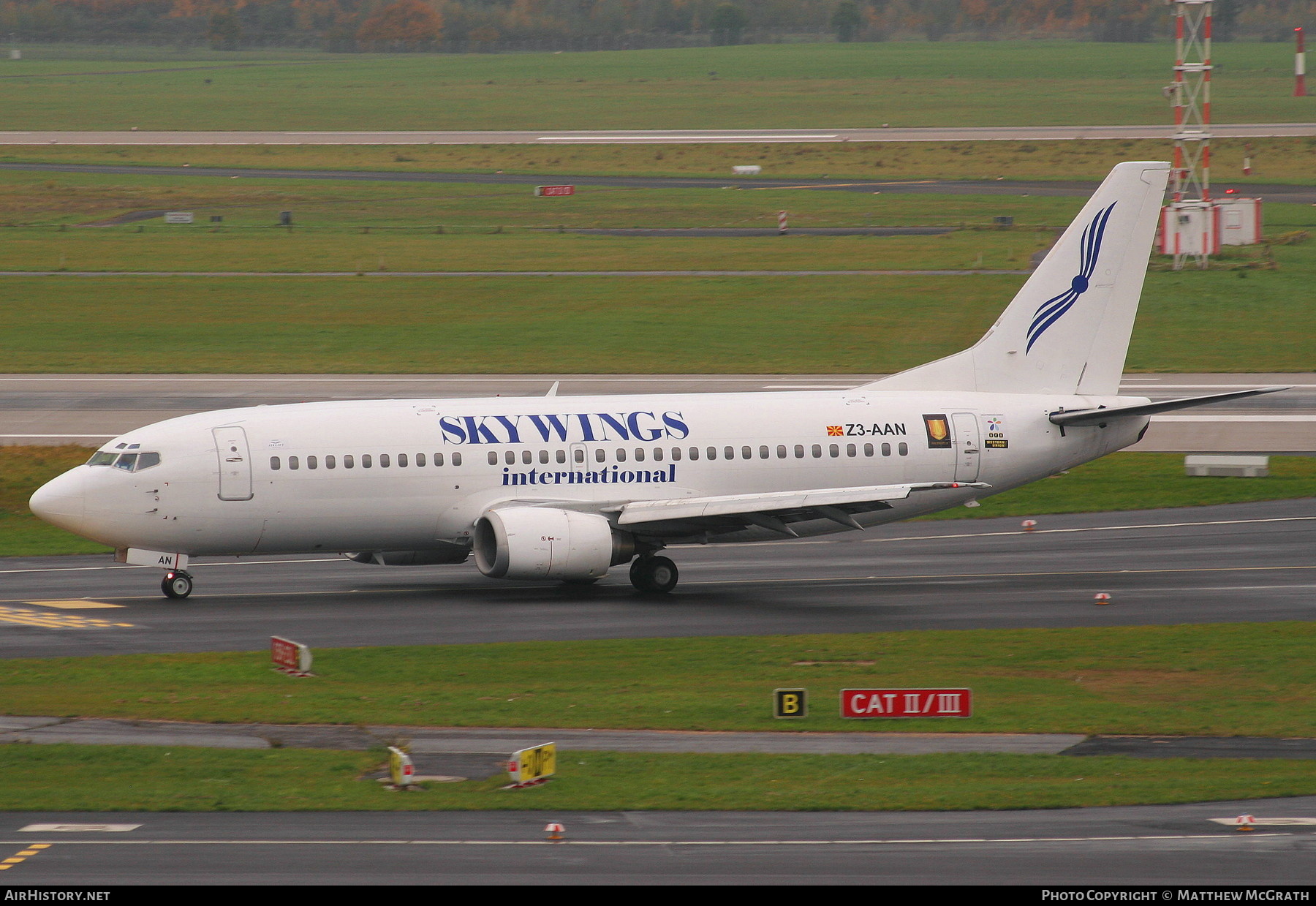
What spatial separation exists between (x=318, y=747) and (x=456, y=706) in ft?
10.6

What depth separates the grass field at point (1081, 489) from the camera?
4891 cm

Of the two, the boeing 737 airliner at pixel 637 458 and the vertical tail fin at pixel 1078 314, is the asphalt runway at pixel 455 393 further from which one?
the boeing 737 airliner at pixel 637 458

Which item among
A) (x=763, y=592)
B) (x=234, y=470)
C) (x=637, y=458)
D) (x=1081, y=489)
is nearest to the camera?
(x=234, y=470)

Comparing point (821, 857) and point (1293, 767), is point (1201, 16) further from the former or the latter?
point (821, 857)

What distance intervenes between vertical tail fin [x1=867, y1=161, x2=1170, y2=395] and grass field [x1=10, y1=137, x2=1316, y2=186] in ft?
304

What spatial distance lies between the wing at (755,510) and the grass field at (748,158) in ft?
333

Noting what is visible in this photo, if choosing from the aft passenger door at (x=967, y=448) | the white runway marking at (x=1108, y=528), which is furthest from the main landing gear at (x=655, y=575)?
the white runway marking at (x=1108, y=528)

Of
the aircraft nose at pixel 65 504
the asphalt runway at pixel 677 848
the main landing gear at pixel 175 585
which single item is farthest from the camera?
the main landing gear at pixel 175 585

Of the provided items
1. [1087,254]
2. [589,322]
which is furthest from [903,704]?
[589,322]

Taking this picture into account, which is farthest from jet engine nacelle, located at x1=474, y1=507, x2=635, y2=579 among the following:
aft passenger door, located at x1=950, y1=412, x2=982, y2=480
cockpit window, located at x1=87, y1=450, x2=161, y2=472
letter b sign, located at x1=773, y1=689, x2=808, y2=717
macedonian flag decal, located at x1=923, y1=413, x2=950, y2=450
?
letter b sign, located at x1=773, y1=689, x2=808, y2=717

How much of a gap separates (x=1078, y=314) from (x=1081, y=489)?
9777 millimetres

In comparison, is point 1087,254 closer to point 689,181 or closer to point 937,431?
point 937,431

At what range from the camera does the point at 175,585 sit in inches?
1523

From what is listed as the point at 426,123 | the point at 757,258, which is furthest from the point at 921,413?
the point at 426,123
